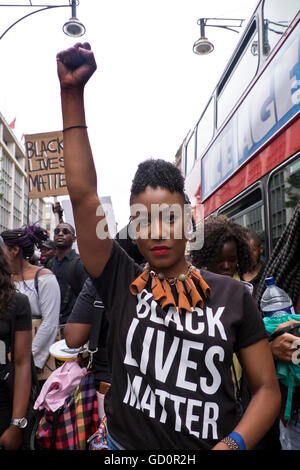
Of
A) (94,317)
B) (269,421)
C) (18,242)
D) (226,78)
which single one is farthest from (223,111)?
Answer: (269,421)

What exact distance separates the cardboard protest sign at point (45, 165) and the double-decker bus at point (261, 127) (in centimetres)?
248

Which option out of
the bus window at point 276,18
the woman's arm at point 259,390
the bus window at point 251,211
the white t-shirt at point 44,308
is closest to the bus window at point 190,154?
the bus window at point 251,211

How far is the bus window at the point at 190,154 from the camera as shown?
7273 millimetres

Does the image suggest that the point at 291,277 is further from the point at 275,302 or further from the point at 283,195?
the point at 283,195

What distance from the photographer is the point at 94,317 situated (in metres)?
1.94

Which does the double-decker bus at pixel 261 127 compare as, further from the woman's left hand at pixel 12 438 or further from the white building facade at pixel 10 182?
the white building facade at pixel 10 182

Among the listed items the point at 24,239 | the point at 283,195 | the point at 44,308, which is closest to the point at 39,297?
the point at 44,308

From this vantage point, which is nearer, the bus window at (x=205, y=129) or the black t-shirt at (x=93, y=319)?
the black t-shirt at (x=93, y=319)

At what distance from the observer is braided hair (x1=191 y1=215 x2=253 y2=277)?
2611mm

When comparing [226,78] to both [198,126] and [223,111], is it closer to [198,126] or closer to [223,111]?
[223,111]

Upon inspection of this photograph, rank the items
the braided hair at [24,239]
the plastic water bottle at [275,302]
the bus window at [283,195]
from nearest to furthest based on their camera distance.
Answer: the plastic water bottle at [275,302]
the bus window at [283,195]
the braided hair at [24,239]
